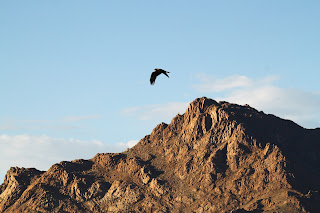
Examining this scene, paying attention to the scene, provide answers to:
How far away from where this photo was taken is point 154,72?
128875mm
